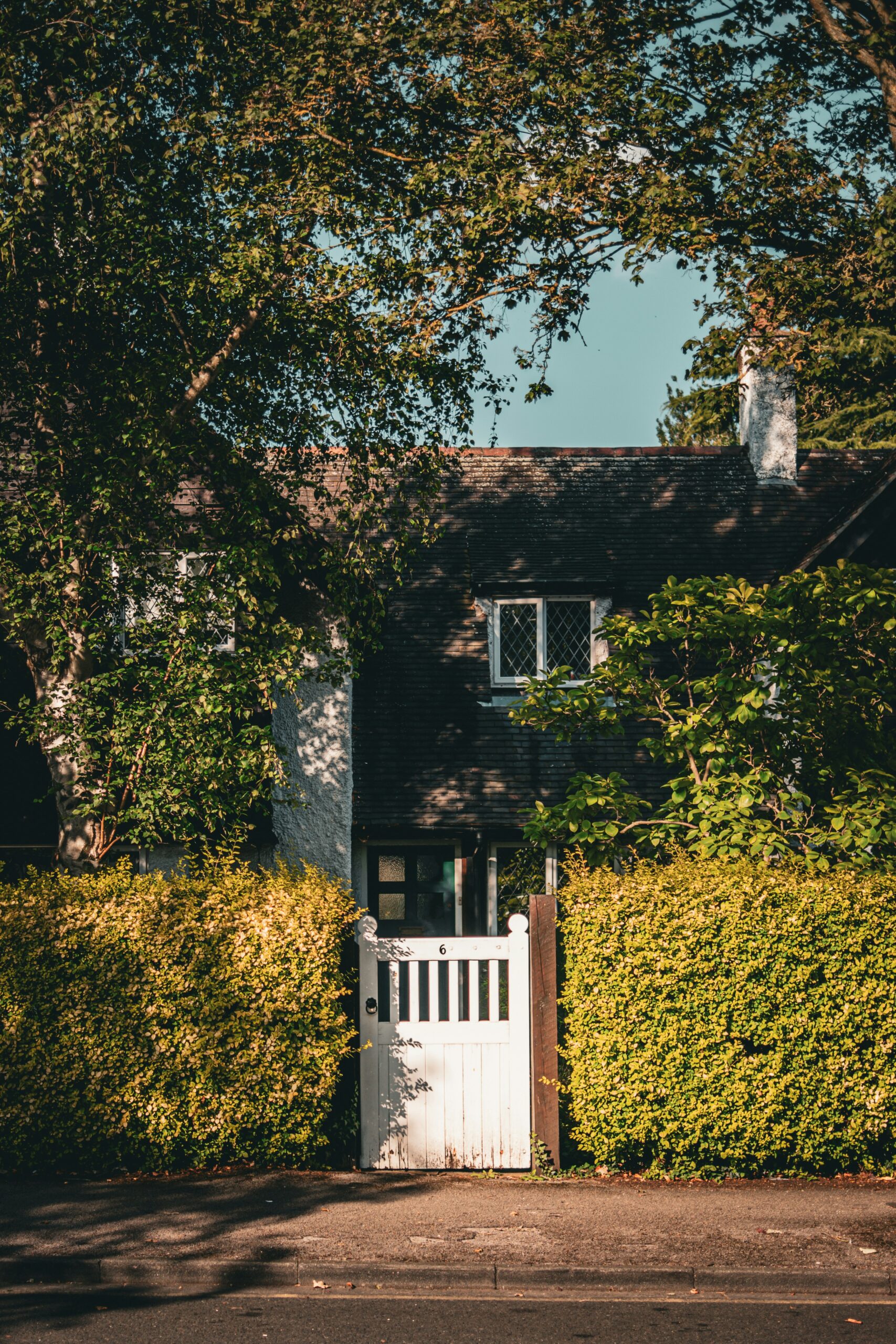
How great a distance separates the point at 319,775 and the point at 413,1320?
9433 mm

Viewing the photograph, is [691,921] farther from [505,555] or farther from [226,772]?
[505,555]

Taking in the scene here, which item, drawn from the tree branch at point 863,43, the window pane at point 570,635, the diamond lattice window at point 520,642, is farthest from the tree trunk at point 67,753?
the tree branch at point 863,43

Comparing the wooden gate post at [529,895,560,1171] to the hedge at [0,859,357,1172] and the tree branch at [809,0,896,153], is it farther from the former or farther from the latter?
the tree branch at [809,0,896,153]

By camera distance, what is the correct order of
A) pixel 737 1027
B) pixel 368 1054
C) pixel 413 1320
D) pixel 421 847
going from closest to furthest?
pixel 413 1320, pixel 737 1027, pixel 368 1054, pixel 421 847

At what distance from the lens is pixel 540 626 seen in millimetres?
16625

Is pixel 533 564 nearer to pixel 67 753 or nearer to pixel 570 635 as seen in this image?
pixel 570 635

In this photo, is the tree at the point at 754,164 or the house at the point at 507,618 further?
the house at the point at 507,618

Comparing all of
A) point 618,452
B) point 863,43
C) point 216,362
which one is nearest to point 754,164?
point 863,43

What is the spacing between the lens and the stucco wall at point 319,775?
15078 millimetres

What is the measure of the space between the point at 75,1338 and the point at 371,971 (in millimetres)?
3530

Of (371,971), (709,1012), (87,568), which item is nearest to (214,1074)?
(371,971)

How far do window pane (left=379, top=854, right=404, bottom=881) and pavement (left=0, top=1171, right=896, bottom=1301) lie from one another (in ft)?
25.1

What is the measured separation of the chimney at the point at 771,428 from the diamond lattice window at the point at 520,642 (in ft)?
17.6

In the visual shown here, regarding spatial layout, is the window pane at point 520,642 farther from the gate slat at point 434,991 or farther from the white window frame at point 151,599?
the gate slat at point 434,991
